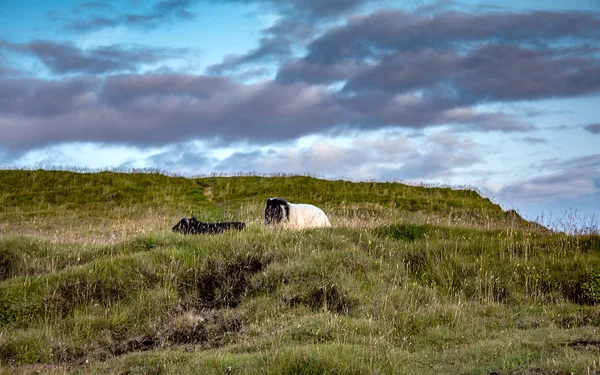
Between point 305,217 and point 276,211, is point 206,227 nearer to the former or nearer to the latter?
point 276,211

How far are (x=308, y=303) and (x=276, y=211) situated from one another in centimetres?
681

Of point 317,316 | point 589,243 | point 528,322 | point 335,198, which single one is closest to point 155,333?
point 317,316

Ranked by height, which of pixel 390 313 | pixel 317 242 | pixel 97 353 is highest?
pixel 317 242

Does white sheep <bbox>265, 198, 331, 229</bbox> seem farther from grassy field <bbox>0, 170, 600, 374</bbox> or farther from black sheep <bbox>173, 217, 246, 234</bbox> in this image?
grassy field <bbox>0, 170, 600, 374</bbox>

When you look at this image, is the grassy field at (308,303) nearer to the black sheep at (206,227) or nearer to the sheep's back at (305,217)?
the black sheep at (206,227)

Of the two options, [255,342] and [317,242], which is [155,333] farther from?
[317,242]

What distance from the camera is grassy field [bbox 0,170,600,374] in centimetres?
845

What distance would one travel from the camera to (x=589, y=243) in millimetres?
15234

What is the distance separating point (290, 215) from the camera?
1812cm

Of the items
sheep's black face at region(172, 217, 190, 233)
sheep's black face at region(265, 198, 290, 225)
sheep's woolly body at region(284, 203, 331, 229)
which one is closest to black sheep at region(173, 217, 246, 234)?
sheep's black face at region(172, 217, 190, 233)

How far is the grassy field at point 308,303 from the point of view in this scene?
8.45 meters

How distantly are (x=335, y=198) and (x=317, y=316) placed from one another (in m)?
20.0

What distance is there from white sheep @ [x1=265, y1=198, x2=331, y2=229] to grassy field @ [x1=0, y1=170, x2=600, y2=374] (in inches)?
71.2

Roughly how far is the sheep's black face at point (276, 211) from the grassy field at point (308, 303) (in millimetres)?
1857
